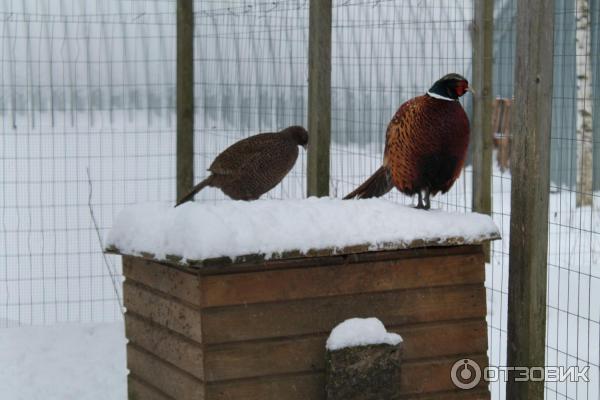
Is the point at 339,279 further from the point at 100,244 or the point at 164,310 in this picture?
the point at 100,244

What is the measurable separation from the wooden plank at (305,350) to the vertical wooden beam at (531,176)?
17 centimetres

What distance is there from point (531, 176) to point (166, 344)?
→ 1328mm

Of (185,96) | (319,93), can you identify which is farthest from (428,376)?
(185,96)

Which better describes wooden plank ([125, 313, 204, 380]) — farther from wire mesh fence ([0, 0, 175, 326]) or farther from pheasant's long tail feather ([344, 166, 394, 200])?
wire mesh fence ([0, 0, 175, 326])

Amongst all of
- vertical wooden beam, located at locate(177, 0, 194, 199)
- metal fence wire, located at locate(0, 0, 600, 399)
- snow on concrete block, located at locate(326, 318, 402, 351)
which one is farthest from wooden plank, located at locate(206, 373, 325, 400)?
metal fence wire, located at locate(0, 0, 600, 399)

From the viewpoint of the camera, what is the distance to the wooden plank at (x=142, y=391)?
3154 mm

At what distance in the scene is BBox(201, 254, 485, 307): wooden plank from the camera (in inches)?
110

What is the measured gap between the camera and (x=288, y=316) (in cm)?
289

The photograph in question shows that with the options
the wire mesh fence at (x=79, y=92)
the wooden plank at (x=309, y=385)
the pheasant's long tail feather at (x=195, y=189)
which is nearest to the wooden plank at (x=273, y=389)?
the wooden plank at (x=309, y=385)

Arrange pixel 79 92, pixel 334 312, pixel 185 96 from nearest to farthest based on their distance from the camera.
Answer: pixel 334 312 < pixel 185 96 < pixel 79 92

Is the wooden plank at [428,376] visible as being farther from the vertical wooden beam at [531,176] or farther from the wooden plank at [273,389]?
the wooden plank at [273,389]

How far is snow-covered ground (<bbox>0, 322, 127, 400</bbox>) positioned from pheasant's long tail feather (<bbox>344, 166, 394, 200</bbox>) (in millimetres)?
1473

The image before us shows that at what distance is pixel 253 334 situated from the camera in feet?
9.30

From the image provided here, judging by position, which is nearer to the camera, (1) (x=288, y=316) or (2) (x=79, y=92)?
(1) (x=288, y=316)
